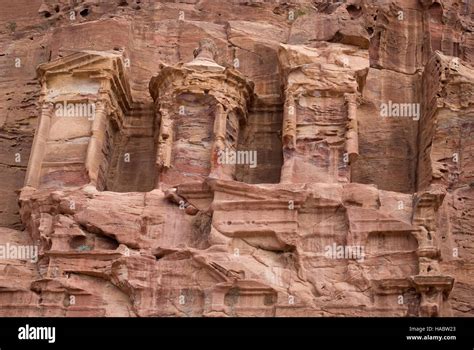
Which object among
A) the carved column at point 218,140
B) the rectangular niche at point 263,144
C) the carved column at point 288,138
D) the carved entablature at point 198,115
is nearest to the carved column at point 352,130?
the carved column at point 288,138

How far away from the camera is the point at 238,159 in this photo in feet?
84.2

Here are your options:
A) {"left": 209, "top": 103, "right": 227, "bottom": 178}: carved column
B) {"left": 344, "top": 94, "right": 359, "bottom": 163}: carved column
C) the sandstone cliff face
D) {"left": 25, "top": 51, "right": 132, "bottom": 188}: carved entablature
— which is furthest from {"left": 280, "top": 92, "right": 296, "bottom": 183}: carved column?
{"left": 25, "top": 51, "right": 132, "bottom": 188}: carved entablature

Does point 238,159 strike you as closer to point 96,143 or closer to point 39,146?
point 96,143

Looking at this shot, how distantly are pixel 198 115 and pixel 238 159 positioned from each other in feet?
5.03

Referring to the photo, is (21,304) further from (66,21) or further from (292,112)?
(66,21)

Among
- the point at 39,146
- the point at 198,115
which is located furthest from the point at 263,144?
the point at 39,146

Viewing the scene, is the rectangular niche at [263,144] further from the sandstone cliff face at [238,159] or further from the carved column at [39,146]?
the carved column at [39,146]

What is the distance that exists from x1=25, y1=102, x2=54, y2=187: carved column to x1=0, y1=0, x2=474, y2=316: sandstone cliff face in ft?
0.12

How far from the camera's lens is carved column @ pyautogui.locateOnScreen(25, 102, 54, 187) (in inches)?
964

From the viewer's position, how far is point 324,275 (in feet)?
70.8

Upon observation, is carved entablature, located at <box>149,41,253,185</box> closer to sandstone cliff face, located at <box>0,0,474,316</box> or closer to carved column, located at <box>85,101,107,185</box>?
sandstone cliff face, located at <box>0,0,474,316</box>

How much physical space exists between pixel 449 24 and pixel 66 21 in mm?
10873
